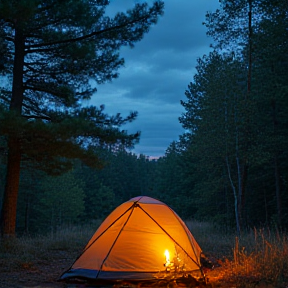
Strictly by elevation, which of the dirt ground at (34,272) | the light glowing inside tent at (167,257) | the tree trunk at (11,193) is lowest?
the dirt ground at (34,272)

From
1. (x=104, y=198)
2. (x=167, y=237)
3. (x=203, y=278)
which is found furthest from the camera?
(x=104, y=198)

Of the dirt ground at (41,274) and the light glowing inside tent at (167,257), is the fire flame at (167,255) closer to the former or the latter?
the light glowing inside tent at (167,257)

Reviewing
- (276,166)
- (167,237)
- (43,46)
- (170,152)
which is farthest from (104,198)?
(167,237)

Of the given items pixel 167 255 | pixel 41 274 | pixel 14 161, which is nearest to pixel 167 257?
pixel 167 255

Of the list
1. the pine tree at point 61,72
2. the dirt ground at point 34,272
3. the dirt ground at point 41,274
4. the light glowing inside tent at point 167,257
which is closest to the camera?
the dirt ground at point 41,274

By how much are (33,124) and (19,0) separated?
9.00 ft

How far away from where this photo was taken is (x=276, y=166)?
16.9m

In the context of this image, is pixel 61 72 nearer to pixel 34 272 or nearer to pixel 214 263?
pixel 34 272

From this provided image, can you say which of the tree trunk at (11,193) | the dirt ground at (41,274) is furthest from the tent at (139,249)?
the tree trunk at (11,193)

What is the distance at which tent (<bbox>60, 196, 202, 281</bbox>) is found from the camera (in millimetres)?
6336

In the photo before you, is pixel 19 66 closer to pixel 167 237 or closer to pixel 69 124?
pixel 69 124

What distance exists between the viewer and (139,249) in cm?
675

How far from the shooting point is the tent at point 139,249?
6.34m

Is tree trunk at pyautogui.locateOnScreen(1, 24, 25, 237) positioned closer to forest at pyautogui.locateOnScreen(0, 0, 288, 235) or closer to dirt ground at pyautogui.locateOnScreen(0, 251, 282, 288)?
forest at pyautogui.locateOnScreen(0, 0, 288, 235)
